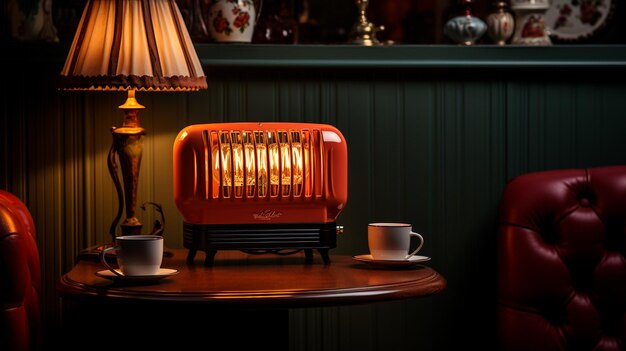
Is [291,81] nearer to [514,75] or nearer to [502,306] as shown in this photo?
[514,75]

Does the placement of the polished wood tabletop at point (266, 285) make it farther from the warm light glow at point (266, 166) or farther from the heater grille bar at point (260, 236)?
the warm light glow at point (266, 166)

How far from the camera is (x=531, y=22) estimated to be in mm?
2248

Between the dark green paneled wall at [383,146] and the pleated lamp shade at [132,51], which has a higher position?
the pleated lamp shade at [132,51]

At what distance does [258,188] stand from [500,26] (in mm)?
875

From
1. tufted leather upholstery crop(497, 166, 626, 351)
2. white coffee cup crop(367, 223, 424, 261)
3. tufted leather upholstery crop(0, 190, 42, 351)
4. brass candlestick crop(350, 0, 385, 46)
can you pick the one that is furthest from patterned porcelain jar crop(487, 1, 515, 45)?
tufted leather upholstery crop(0, 190, 42, 351)

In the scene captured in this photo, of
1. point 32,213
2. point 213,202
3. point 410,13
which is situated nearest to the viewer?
point 213,202

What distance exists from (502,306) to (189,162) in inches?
32.1

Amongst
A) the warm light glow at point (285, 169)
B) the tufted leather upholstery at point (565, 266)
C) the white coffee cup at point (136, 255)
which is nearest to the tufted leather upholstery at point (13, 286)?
the white coffee cup at point (136, 255)

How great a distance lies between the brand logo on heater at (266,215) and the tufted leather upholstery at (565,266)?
0.59 m

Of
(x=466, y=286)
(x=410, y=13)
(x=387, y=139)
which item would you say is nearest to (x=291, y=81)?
(x=387, y=139)

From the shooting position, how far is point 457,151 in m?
2.26

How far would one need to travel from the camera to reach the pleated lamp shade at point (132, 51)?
173cm

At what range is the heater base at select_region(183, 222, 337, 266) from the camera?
176 cm

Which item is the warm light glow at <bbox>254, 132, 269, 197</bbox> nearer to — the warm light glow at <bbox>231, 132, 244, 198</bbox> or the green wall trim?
the warm light glow at <bbox>231, 132, 244, 198</bbox>
